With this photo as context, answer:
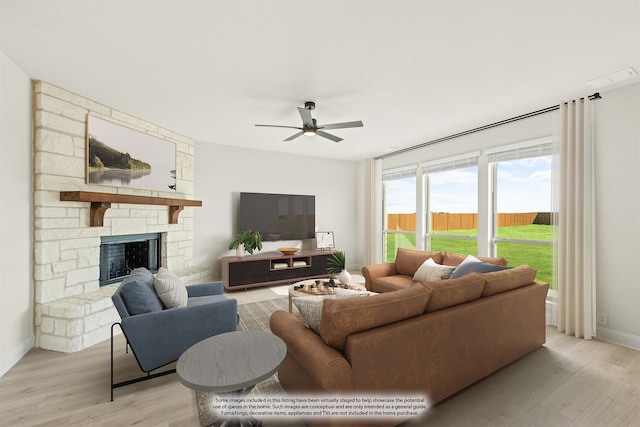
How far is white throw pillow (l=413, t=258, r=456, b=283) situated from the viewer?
11.0 feet

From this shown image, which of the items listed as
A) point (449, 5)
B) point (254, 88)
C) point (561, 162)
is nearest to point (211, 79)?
point (254, 88)

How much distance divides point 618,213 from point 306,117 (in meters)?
3.34

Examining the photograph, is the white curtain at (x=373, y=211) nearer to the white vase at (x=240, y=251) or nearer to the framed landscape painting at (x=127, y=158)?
the white vase at (x=240, y=251)

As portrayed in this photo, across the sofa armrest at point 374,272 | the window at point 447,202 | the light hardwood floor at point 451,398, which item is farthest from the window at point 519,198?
the light hardwood floor at point 451,398

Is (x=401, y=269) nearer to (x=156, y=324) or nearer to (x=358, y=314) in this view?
(x=358, y=314)

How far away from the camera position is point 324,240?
5.88 m

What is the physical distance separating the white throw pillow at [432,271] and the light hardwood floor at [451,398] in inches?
41.7

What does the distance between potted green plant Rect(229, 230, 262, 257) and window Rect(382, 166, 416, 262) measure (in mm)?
2785

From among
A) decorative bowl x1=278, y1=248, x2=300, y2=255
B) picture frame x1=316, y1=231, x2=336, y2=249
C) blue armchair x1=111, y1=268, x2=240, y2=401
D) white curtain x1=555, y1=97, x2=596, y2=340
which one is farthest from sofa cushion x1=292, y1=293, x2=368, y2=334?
picture frame x1=316, y1=231, x2=336, y2=249

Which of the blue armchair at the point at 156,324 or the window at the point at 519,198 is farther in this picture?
the window at the point at 519,198

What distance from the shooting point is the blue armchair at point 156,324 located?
2.06 m

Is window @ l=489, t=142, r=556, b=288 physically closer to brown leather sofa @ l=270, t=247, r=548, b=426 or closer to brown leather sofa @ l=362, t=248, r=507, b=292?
brown leather sofa @ l=362, t=248, r=507, b=292

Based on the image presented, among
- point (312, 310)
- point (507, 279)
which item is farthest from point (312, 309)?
point (507, 279)

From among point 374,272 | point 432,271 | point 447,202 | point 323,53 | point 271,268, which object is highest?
point 323,53
